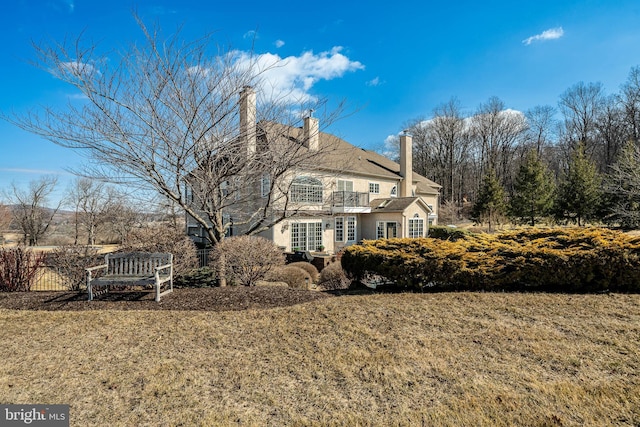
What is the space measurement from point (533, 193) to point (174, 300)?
35475 mm

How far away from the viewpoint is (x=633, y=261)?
733 centimetres

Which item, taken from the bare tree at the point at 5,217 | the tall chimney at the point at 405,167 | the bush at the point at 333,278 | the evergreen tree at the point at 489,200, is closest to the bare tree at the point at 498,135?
the evergreen tree at the point at 489,200

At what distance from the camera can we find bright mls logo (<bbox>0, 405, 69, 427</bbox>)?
320cm

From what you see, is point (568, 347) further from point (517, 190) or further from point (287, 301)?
point (517, 190)

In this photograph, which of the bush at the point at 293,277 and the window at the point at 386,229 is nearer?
the bush at the point at 293,277

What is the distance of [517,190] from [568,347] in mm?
34487

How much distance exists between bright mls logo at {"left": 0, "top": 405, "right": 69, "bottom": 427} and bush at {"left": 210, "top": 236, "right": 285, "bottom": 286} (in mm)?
5663

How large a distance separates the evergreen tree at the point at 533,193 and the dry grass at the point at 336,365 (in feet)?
99.5

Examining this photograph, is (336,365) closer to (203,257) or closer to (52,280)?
(203,257)

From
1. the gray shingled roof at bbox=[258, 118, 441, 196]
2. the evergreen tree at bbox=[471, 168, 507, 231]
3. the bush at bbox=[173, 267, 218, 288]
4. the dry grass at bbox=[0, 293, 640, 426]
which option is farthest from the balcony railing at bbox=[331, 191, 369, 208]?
the evergreen tree at bbox=[471, 168, 507, 231]

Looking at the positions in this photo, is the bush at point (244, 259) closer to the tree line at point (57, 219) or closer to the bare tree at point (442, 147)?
the tree line at point (57, 219)

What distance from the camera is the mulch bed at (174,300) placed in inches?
270

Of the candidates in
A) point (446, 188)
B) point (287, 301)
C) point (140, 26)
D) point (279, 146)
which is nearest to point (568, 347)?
point (287, 301)

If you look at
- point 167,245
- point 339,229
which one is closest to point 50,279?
point 167,245
